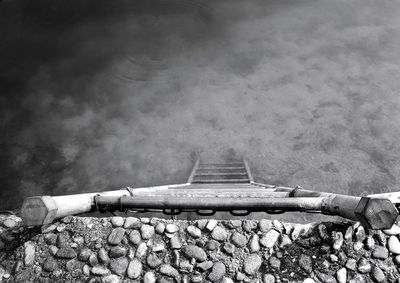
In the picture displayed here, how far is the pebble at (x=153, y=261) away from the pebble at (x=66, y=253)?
70 centimetres

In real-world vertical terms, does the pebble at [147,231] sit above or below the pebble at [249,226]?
below

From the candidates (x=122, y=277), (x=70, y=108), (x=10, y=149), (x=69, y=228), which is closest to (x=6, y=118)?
(x=10, y=149)

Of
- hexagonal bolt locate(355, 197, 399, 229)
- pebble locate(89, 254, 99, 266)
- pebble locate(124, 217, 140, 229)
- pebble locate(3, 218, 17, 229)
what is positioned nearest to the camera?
hexagonal bolt locate(355, 197, 399, 229)

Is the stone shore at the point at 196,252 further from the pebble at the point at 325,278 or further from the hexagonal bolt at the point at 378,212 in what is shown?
the hexagonal bolt at the point at 378,212

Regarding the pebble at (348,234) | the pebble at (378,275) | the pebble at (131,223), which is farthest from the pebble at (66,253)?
the pebble at (378,275)

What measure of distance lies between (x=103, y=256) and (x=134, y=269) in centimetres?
31

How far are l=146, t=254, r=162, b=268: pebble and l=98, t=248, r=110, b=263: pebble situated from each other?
37 centimetres

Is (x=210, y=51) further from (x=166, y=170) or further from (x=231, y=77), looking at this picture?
(x=166, y=170)

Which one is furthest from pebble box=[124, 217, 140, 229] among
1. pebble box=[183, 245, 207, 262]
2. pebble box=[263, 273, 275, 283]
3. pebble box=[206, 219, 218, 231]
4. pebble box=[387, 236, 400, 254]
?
pebble box=[387, 236, 400, 254]

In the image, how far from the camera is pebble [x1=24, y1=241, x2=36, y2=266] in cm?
277

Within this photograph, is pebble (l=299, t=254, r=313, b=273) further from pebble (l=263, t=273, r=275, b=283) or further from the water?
the water

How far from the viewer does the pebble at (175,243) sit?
2758 millimetres

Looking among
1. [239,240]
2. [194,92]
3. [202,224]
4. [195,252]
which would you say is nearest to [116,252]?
[195,252]

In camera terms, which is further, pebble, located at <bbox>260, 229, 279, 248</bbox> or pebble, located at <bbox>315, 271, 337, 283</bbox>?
pebble, located at <bbox>260, 229, 279, 248</bbox>
